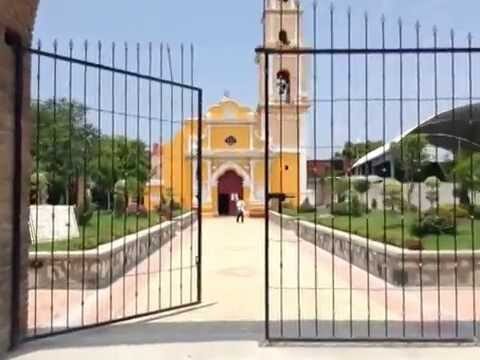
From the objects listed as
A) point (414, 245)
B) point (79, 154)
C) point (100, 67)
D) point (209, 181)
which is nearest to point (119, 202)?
point (79, 154)

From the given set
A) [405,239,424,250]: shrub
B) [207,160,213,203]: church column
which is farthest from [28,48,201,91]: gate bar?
[207,160,213,203]: church column

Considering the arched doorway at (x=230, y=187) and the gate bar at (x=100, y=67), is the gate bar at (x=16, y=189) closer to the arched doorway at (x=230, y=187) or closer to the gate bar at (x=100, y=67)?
the gate bar at (x=100, y=67)

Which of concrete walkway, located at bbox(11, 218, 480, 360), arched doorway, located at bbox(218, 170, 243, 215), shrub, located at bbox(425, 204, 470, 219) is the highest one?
arched doorway, located at bbox(218, 170, 243, 215)

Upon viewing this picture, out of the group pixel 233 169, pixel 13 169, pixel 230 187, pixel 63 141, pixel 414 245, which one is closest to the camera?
pixel 13 169

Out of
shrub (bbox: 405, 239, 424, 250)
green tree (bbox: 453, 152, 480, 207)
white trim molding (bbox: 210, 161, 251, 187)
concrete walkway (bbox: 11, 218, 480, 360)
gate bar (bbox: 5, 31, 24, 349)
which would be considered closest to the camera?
concrete walkway (bbox: 11, 218, 480, 360)

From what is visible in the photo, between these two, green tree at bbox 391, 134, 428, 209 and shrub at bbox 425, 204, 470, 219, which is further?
shrub at bbox 425, 204, 470, 219

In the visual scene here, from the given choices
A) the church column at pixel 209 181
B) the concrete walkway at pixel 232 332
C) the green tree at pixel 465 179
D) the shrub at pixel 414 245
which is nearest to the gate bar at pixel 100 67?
the concrete walkway at pixel 232 332

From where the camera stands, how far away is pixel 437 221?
1392cm

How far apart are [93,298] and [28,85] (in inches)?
147

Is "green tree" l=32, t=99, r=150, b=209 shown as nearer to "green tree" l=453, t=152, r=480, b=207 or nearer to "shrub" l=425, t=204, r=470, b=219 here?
"shrub" l=425, t=204, r=470, b=219

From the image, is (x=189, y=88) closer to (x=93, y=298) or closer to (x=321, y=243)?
(x=93, y=298)

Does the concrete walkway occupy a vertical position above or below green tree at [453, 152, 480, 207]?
below

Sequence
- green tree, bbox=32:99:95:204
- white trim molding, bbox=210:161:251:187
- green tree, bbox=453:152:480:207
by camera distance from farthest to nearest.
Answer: white trim molding, bbox=210:161:251:187
green tree, bbox=453:152:480:207
green tree, bbox=32:99:95:204

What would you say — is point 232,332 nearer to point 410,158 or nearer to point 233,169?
point 410,158
